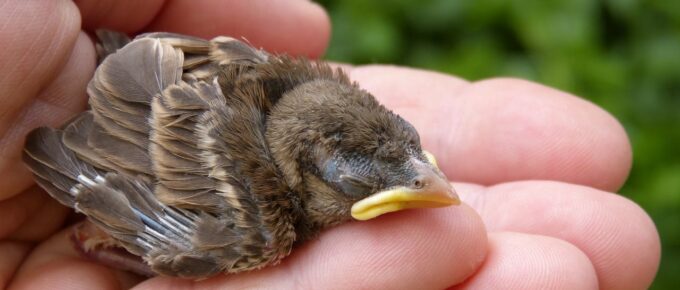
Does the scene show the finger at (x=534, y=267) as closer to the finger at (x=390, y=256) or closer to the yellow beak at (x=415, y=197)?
the finger at (x=390, y=256)

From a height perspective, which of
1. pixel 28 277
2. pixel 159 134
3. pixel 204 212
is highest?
pixel 159 134

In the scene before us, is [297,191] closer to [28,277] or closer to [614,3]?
[28,277]

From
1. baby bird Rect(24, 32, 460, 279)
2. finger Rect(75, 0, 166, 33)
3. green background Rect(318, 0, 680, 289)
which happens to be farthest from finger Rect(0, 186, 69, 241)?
green background Rect(318, 0, 680, 289)

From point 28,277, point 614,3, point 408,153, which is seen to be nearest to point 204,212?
point 408,153

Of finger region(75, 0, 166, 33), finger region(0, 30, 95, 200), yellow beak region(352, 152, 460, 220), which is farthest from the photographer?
finger region(75, 0, 166, 33)

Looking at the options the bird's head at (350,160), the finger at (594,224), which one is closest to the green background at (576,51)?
the finger at (594,224)

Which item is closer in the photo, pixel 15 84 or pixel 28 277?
pixel 15 84

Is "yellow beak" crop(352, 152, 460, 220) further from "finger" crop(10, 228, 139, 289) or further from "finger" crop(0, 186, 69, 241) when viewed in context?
"finger" crop(0, 186, 69, 241)
